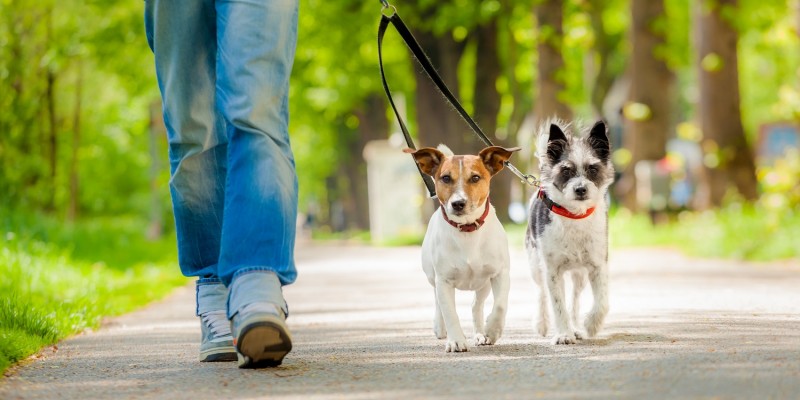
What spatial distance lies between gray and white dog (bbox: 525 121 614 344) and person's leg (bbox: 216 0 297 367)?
1.75 m

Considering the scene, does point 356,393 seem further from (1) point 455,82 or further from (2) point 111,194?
(2) point 111,194

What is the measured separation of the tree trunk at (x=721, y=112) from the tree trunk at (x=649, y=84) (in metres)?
2.47

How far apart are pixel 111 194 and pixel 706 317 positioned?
30.5m

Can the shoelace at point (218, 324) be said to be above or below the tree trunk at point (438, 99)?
below

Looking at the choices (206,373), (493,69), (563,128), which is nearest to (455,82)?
(493,69)

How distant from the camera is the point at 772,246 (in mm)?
14727

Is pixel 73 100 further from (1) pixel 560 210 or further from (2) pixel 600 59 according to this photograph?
(1) pixel 560 210

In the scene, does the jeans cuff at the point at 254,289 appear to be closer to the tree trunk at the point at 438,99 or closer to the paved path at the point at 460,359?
the paved path at the point at 460,359

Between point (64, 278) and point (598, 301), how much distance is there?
610 centimetres

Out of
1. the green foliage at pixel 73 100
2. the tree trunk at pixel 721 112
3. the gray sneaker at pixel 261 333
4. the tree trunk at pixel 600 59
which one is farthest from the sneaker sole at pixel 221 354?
the tree trunk at pixel 600 59

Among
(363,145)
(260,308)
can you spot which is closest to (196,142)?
(260,308)

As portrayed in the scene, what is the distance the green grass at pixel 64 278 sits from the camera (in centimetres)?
680

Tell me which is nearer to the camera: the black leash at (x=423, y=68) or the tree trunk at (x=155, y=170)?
the black leash at (x=423, y=68)

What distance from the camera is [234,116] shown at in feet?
16.9
